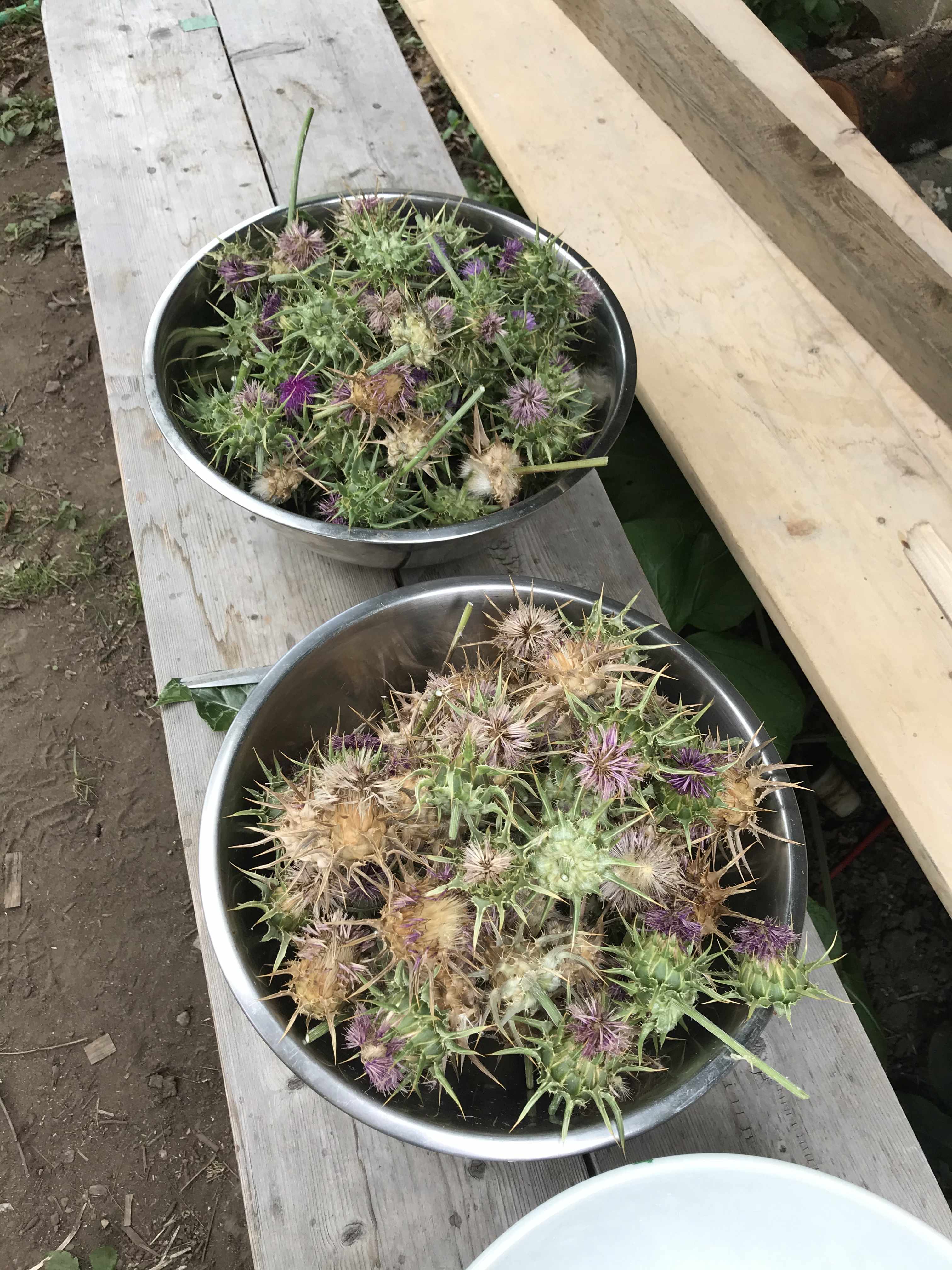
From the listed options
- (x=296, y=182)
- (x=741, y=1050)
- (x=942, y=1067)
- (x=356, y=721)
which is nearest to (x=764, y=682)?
(x=942, y=1067)

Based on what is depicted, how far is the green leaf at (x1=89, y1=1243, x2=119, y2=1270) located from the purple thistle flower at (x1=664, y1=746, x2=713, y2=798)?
4.45ft

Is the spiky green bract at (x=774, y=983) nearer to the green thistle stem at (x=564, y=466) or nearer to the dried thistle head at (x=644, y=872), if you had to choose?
the dried thistle head at (x=644, y=872)

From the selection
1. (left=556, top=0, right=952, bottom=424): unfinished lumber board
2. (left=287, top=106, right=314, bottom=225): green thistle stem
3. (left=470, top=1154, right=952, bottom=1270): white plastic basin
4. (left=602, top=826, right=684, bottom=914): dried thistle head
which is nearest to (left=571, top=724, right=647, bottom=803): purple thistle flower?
(left=602, top=826, right=684, bottom=914): dried thistle head

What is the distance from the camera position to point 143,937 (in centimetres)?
156

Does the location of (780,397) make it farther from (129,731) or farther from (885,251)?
(129,731)

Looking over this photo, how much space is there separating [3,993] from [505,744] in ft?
4.60

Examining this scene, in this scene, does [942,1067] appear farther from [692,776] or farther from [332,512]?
[332,512]

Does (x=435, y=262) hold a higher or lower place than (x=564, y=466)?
higher

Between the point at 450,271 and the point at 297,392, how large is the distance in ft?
0.64

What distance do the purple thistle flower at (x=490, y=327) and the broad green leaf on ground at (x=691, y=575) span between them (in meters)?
0.56

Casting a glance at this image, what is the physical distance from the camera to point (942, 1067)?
124 cm

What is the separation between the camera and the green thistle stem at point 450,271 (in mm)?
816

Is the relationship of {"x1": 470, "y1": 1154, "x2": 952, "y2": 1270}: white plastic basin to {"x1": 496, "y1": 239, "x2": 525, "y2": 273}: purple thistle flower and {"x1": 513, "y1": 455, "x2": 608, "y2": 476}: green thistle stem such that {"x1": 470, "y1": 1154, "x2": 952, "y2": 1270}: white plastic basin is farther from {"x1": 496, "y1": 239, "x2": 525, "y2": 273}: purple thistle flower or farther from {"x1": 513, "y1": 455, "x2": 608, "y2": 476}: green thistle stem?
{"x1": 496, "y1": 239, "x2": 525, "y2": 273}: purple thistle flower

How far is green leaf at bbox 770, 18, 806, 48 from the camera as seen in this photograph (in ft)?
6.60
